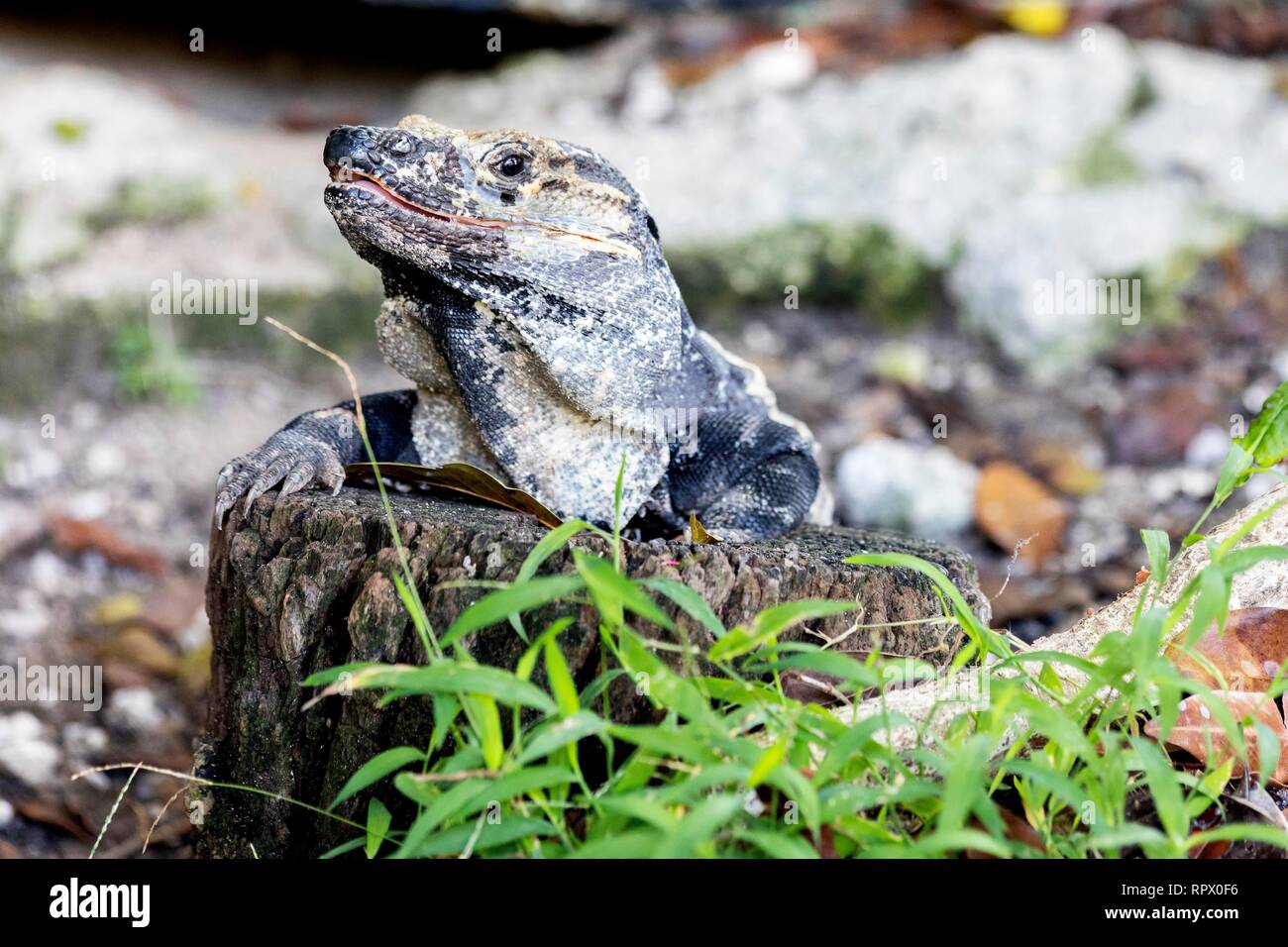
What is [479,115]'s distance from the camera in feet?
32.0

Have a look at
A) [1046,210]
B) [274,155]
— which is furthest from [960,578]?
[274,155]

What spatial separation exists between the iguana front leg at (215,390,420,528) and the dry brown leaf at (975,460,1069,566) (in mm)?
3603

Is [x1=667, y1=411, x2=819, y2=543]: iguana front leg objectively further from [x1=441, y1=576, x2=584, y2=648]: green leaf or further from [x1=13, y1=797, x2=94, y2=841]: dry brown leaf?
[x1=13, y1=797, x2=94, y2=841]: dry brown leaf

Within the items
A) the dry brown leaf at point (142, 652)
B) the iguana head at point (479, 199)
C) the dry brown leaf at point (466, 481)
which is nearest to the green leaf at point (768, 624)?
the dry brown leaf at point (466, 481)

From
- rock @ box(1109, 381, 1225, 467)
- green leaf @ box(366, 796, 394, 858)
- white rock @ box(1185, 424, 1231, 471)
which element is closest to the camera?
green leaf @ box(366, 796, 394, 858)

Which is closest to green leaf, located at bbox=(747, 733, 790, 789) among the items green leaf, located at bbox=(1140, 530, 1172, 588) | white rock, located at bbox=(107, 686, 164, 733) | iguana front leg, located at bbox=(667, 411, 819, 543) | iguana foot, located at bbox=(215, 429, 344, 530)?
green leaf, located at bbox=(1140, 530, 1172, 588)

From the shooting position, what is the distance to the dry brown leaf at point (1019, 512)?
7098 millimetres

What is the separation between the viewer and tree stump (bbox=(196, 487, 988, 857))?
3.35m

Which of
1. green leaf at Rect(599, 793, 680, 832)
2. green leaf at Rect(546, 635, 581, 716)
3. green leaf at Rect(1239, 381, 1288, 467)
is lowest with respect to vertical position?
green leaf at Rect(599, 793, 680, 832)

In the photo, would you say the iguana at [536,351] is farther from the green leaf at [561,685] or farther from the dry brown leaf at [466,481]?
the green leaf at [561,685]

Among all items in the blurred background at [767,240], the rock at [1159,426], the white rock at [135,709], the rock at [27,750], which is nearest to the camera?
the rock at [27,750]

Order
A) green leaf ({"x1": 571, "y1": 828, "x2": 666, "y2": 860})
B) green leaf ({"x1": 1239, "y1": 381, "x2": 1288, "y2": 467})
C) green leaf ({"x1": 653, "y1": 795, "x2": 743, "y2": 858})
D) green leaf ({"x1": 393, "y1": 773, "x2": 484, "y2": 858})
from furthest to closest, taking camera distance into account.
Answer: green leaf ({"x1": 1239, "y1": 381, "x2": 1288, "y2": 467}) → green leaf ({"x1": 393, "y1": 773, "x2": 484, "y2": 858}) → green leaf ({"x1": 571, "y1": 828, "x2": 666, "y2": 860}) → green leaf ({"x1": 653, "y1": 795, "x2": 743, "y2": 858})

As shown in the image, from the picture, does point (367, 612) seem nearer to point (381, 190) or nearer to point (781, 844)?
point (381, 190)

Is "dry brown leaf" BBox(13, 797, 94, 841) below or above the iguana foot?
below
